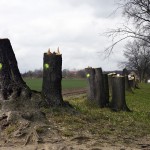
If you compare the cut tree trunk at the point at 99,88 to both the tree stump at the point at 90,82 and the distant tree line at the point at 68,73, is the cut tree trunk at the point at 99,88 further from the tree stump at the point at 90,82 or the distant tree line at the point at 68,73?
the distant tree line at the point at 68,73

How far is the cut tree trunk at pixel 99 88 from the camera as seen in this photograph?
15641mm

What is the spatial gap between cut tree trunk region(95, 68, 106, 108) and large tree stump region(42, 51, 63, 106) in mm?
4306

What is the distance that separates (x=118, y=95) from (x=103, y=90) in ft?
2.23

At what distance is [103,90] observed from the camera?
15984 mm

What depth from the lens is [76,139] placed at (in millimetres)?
8570

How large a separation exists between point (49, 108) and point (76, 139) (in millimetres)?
2541

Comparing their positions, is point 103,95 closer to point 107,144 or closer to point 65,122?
point 65,122

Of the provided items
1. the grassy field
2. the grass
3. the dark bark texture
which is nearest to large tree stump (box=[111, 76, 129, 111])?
the grass

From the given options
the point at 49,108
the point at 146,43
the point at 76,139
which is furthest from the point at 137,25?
the point at 76,139

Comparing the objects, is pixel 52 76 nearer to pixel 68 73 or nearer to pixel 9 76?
pixel 9 76

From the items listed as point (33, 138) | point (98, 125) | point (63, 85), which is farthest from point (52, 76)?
point (63, 85)

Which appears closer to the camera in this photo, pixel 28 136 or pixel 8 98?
pixel 28 136

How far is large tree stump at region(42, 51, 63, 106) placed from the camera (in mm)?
11469

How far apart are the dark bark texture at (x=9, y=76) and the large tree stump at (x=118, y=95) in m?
5.02
